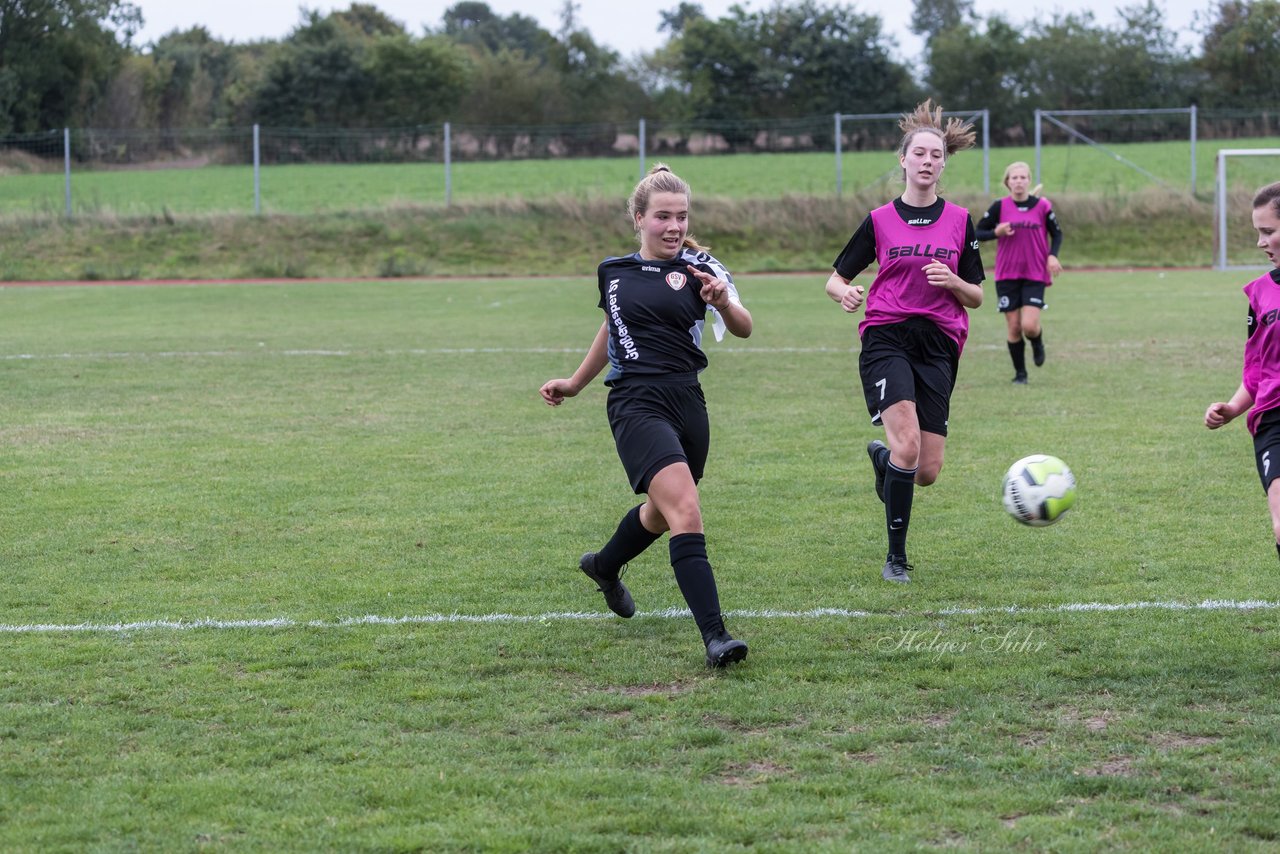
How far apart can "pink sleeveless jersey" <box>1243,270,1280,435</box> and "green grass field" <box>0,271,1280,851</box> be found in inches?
35.6

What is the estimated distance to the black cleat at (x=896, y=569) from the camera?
19.9 feet

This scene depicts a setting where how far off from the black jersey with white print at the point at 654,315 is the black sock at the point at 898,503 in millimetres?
1417

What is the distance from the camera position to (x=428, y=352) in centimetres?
1559

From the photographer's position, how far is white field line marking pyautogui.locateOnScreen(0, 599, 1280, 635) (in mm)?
5402

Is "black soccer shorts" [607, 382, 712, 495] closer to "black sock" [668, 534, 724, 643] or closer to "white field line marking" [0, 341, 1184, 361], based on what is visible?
"black sock" [668, 534, 724, 643]

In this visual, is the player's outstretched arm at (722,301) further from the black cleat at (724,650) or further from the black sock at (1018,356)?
the black sock at (1018,356)

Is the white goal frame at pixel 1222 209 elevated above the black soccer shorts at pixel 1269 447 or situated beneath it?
elevated above

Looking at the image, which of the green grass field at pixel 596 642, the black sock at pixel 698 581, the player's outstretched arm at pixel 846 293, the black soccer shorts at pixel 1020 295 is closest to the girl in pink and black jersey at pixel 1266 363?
the green grass field at pixel 596 642

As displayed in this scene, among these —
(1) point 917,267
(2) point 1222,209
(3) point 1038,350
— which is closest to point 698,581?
(1) point 917,267

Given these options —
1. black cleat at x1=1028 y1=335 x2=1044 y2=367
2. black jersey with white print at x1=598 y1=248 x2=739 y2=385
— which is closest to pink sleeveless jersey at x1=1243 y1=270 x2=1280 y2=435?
black jersey with white print at x1=598 y1=248 x2=739 y2=385

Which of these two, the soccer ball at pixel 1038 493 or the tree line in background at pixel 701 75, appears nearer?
the soccer ball at pixel 1038 493

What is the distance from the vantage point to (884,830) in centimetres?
347

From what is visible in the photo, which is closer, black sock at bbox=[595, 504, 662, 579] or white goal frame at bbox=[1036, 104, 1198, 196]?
black sock at bbox=[595, 504, 662, 579]

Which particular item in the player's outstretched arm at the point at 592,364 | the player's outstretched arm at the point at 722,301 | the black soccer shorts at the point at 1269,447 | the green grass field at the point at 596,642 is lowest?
the green grass field at the point at 596,642
